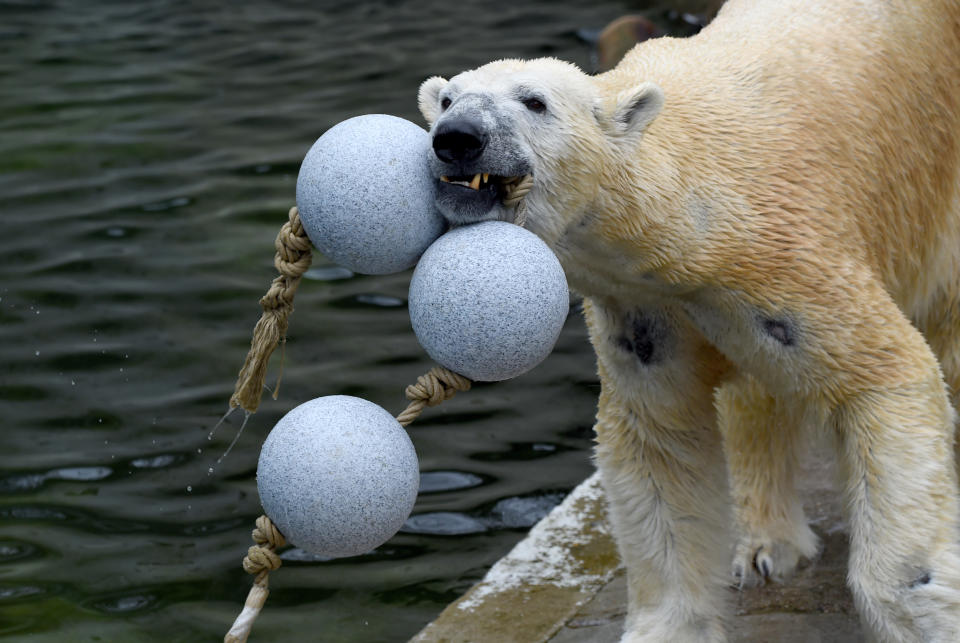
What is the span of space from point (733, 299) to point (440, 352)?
0.75 m

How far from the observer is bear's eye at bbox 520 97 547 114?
2588mm

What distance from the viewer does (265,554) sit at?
2.47 meters

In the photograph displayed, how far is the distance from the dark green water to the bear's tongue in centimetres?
187

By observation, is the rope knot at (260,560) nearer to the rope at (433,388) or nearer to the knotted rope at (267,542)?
the knotted rope at (267,542)

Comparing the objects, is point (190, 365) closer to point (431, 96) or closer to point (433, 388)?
point (431, 96)

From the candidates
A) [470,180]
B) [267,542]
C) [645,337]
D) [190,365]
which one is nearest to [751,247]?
[645,337]

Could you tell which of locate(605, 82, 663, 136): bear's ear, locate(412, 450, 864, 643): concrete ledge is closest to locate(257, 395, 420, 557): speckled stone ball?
locate(605, 82, 663, 136): bear's ear

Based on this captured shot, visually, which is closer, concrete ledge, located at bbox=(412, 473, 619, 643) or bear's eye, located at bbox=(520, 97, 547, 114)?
bear's eye, located at bbox=(520, 97, 547, 114)

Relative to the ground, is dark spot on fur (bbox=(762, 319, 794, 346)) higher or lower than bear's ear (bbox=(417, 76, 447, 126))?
lower

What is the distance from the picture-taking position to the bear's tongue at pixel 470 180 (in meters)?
2.52

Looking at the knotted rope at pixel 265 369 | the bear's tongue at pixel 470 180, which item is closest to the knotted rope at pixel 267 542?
the knotted rope at pixel 265 369

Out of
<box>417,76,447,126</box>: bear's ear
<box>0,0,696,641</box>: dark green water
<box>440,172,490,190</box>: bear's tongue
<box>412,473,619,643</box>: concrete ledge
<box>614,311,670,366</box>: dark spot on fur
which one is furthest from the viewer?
<box>0,0,696,641</box>: dark green water

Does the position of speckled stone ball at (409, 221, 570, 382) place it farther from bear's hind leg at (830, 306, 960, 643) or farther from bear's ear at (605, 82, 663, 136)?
bear's hind leg at (830, 306, 960, 643)

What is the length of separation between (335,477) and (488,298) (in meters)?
0.43
